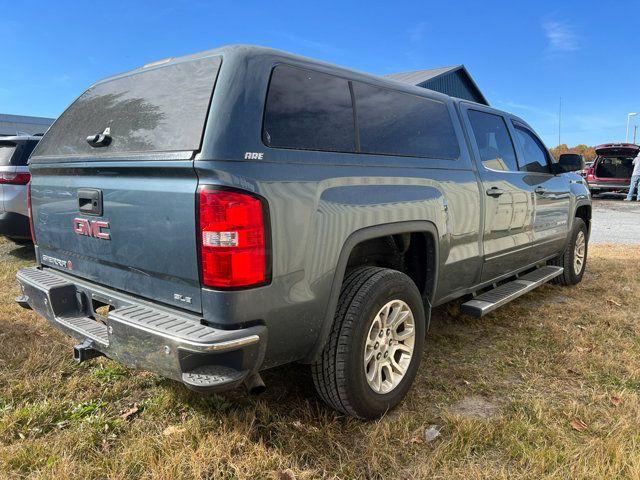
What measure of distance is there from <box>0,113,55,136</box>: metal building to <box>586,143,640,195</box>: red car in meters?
34.5

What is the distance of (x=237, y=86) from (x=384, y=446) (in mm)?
1852

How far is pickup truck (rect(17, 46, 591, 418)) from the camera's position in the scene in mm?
1987

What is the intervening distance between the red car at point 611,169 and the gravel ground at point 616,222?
58 cm

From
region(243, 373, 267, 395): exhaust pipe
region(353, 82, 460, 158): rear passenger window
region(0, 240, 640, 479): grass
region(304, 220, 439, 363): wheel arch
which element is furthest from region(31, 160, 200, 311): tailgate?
region(353, 82, 460, 158): rear passenger window

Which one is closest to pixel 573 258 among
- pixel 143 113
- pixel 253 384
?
pixel 253 384

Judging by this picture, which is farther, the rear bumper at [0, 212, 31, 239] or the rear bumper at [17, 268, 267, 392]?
the rear bumper at [0, 212, 31, 239]

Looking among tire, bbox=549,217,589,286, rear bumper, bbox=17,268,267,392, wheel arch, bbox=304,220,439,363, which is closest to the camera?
rear bumper, bbox=17,268,267,392

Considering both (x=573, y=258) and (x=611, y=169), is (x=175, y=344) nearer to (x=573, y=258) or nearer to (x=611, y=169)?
(x=573, y=258)

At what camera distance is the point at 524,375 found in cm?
320

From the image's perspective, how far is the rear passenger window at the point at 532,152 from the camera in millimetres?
4414

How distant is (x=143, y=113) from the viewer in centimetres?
243

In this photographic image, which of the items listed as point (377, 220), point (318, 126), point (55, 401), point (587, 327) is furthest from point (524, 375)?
point (55, 401)

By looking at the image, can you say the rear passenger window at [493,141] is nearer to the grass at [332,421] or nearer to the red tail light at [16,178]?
the grass at [332,421]

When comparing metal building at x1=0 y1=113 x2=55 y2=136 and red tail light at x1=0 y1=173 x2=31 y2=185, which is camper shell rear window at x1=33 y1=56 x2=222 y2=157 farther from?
metal building at x1=0 y1=113 x2=55 y2=136
